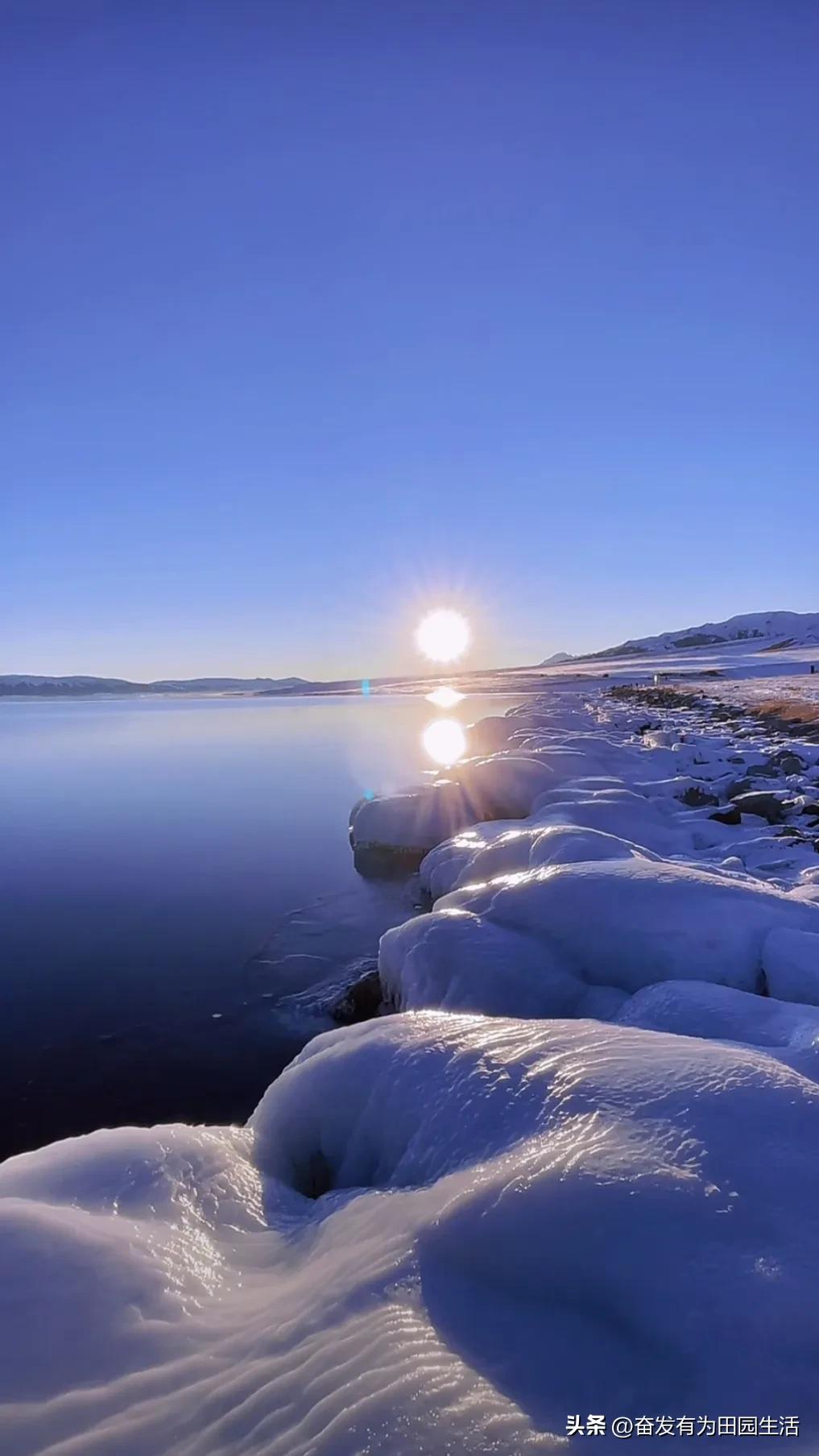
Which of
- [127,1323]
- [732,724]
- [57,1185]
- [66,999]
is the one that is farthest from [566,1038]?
[732,724]

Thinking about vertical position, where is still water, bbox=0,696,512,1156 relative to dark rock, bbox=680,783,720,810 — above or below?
below

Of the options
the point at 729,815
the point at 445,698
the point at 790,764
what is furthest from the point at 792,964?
the point at 445,698

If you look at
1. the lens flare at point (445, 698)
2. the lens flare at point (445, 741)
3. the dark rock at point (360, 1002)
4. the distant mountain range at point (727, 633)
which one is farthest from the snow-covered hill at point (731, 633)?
the dark rock at point (360, 1002)

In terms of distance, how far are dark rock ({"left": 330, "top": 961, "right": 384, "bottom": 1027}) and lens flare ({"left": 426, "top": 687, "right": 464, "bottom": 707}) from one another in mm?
45857

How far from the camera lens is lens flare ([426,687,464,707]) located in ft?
182

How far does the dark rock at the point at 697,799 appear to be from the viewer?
33.1 ft

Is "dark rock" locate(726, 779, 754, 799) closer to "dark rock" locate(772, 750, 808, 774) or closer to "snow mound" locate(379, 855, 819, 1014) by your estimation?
"dark rock" locate(772, 750, 808, 774)

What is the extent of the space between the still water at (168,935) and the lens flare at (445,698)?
117 ft

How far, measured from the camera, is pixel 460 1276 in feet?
6.52

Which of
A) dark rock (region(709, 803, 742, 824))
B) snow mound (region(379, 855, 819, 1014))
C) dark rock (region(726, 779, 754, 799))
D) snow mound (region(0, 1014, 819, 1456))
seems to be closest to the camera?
snow mound (region(0, 1014, 819, 1456))

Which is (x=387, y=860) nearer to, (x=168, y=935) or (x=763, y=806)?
(x=168, y=935)

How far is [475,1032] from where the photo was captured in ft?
10.5

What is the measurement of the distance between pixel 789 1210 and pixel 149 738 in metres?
33.4

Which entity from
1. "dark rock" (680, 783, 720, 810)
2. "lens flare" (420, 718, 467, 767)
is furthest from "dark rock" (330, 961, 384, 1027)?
"lens flare" (420, 718, 467, 767)
